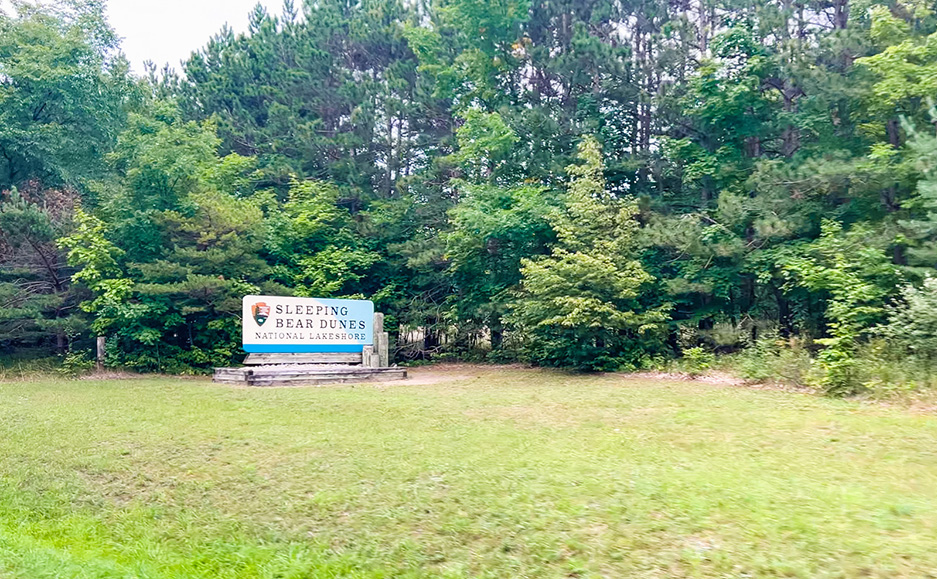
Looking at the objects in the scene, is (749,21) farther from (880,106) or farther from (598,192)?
(598,192)

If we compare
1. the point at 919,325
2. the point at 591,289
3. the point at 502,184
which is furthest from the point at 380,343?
the point at 919,325

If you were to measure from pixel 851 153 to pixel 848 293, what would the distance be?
186 inches

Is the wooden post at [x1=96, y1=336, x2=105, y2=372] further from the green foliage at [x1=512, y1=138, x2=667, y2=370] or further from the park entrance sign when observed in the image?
the green foliage at [x1=512, y1=138, x2=667, y2=370]

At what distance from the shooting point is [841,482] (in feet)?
17.3

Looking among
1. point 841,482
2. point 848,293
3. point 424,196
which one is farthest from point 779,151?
point 841,482

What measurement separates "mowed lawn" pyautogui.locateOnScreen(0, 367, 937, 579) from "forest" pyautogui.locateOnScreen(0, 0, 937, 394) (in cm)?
485

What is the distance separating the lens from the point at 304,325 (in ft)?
50.3

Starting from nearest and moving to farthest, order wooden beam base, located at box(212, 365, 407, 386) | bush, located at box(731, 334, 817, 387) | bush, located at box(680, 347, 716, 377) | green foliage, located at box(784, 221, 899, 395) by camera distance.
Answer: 1. green foliage, located at box(784, 221, 899, 395)
2. bush, located at box(731, 334, 817, 387)
3. wooden beam base, located at box(212, 365, 407, 386)
4. bush, located at box(680, 347, 716, 377)

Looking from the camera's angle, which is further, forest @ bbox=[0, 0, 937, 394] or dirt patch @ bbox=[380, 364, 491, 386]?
dirt patch @ bbox=[380, 364, 491, 386]

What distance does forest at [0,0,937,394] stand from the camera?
14234 millimetres

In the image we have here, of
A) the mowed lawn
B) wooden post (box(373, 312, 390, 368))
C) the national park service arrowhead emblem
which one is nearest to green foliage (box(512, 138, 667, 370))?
wooden post (box(373, 312, 390, 368))

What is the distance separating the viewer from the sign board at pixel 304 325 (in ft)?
48.0

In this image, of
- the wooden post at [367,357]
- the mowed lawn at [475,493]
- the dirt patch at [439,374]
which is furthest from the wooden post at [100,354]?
the mowed lawn at [475,493]

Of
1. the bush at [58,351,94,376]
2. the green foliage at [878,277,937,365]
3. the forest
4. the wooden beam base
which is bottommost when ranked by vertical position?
the wooden beam base
